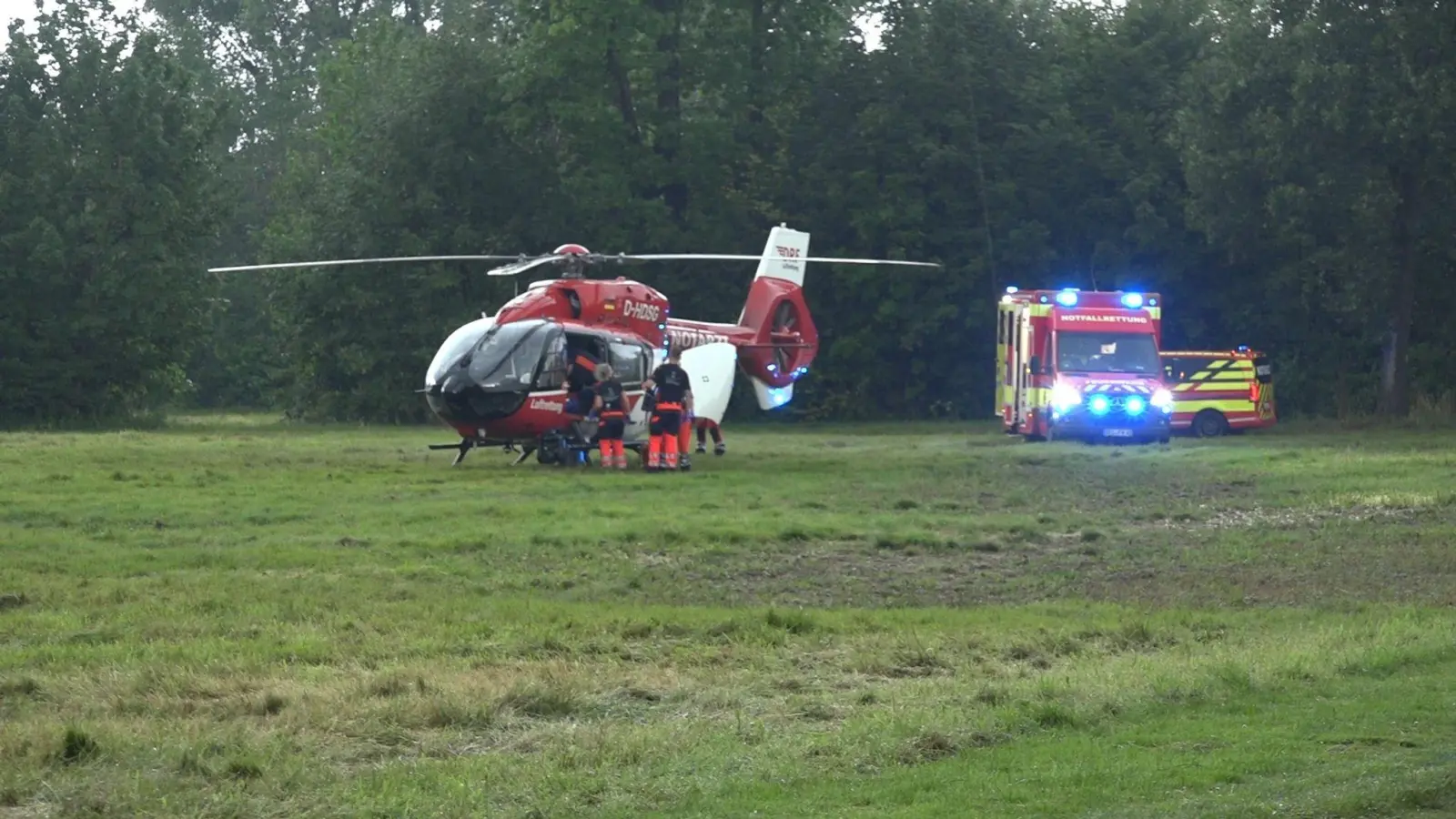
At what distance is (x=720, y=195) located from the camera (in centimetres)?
5000

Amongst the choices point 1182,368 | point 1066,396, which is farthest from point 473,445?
point 1182,368

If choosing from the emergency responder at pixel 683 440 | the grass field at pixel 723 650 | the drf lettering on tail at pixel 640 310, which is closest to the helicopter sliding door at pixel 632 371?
the drf lettering on tail at pixel 640 310

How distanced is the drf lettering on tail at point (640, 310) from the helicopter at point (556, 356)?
0.02 m

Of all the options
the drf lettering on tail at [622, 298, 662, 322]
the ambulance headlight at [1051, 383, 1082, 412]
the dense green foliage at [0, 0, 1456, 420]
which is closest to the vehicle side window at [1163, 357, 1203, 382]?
the dense green foliage at [0, 0, 1456, 420]

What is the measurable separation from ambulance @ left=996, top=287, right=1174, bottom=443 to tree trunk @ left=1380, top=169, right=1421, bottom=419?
9.89 meters

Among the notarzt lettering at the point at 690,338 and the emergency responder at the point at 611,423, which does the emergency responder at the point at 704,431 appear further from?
the emergency responder at the point at 611,423

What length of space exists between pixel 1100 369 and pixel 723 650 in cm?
2328

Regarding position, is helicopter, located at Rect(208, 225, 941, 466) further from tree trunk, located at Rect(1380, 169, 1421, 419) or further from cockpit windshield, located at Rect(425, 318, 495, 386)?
tree trunk, located at Rect(1380, 169, 1421, 419)

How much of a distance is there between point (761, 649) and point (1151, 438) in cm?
2348

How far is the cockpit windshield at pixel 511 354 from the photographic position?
2739 centimetres

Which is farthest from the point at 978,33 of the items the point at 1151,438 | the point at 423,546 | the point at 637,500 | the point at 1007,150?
the point at 423,546

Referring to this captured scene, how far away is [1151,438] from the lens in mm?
34125

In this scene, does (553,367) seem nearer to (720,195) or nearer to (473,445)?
(473,445)

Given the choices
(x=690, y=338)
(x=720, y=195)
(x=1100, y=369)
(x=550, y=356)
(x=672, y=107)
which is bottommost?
(x=1100, y=369)
